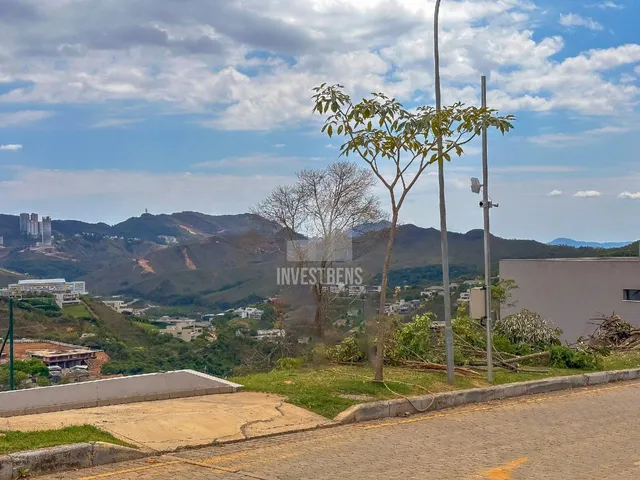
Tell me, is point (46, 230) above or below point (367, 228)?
above

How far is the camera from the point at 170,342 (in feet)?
55.5

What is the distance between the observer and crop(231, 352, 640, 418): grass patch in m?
10.4

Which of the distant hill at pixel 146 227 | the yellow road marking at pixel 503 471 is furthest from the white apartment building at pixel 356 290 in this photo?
the yellow road marking at pixel 503 471

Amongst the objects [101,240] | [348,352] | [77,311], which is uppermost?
[101,240]

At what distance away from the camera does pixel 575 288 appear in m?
32.7

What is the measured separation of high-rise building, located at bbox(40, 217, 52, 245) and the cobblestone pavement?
2740 cm

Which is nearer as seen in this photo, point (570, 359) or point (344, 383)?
point (344, 383)

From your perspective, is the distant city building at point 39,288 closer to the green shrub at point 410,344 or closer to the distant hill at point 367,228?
the green shrub at point 410,344

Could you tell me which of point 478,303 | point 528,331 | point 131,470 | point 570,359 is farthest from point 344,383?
point 528,331

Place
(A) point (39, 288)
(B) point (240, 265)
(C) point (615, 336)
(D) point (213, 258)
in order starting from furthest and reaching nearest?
(D) point (213, 258), (B) point (240, 265), (C) point (615, 336), (A) point (39, 288)

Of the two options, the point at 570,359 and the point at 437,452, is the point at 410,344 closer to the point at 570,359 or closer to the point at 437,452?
the point at 570,359

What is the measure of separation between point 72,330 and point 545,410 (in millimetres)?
8755

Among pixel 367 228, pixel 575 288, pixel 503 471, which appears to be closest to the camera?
pixel 503 471

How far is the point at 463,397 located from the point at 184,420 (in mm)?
4710
